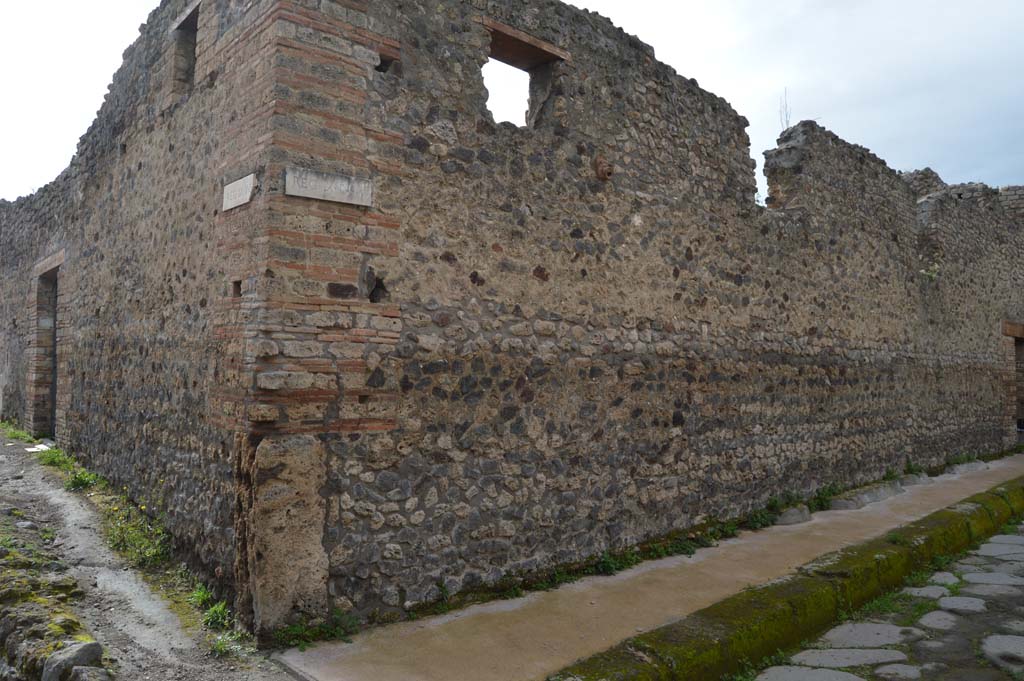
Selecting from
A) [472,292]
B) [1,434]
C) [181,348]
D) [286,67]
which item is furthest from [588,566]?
[1,434]

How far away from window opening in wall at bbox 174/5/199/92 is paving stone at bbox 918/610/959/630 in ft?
18.3

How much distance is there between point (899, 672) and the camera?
3.32 meters

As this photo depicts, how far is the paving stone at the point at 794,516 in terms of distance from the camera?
605 cm

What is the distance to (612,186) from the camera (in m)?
4.96

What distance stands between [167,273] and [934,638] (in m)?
4.96

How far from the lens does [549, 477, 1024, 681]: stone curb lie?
304 centimetres

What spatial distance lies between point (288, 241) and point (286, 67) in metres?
0.85

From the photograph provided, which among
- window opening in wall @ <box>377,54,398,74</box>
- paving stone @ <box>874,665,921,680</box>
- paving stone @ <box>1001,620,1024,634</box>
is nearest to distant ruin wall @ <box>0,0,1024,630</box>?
window opening in wall @ <box>377,54,398,74</box>

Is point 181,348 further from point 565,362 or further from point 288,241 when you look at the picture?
point 565,362

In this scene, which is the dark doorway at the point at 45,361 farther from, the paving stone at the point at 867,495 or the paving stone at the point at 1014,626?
the paving stone at the point at 1014,626

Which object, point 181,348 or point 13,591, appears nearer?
point 13,591

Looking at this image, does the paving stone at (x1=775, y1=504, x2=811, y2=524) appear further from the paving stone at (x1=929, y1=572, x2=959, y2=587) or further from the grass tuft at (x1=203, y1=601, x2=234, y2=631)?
the grass tuft at (x1=203, y1=601, x2=234, y2=631)

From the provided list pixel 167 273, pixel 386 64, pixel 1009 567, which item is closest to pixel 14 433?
pixel 167 273

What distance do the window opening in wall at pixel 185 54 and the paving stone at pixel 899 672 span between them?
5.23 m
